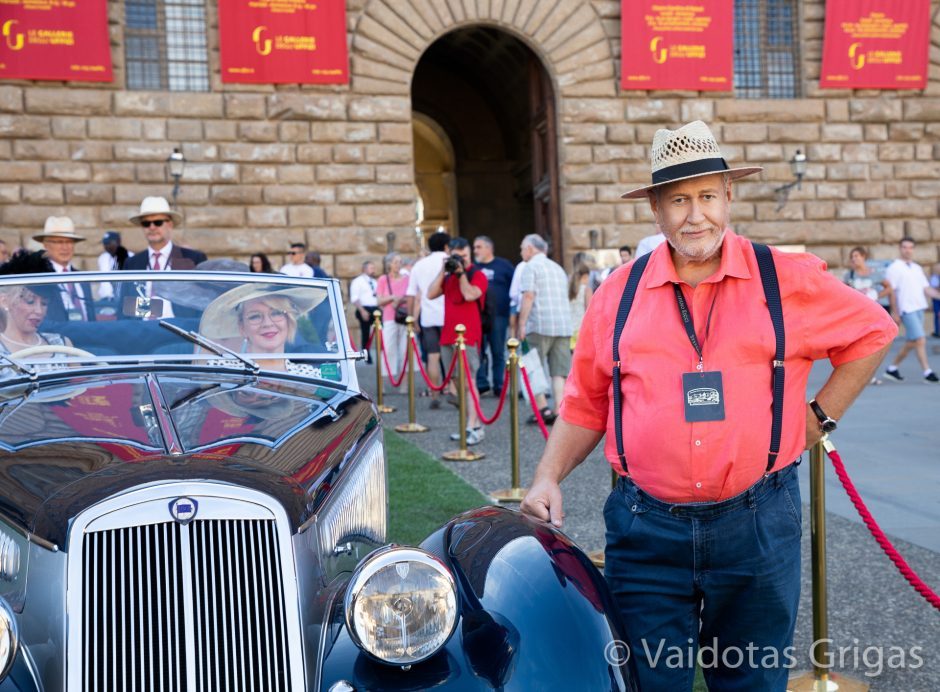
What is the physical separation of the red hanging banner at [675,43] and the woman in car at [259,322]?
572 inches

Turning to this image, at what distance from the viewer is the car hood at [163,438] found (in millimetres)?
2379

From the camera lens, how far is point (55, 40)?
1514 cm

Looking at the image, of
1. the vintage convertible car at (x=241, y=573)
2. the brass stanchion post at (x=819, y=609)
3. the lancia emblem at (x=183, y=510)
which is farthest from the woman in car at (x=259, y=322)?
the brass stanchion post at (x=819, y=609)

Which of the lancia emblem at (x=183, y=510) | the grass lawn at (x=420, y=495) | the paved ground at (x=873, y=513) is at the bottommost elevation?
the paved ground at (x=873, y=513)

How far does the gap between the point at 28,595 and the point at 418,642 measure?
2.94ft

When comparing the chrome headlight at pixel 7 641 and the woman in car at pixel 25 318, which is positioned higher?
the woman in car at pixel 25 318

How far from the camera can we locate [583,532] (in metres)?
5.83

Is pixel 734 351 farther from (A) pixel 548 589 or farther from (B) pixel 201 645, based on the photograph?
(B) pixel 201 645

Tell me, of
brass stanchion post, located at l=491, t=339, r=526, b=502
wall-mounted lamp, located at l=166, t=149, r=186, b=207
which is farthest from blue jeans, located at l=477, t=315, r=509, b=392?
wall-mounted lamp, located at l=166, t=149, r=186, b=207

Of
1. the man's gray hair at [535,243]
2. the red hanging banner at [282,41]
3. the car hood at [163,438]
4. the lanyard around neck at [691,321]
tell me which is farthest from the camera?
the red hanging banner at [282,41]

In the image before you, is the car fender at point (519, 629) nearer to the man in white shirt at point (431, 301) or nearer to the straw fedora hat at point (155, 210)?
the straw fedora hat at point (155, 210)

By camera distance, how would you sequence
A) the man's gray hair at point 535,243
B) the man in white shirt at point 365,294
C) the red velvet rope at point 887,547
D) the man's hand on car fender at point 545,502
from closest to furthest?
the man's hand on car fender at point 545,502, the red velvet rope at point 887,547, the man's gray hair at point 535,243, the man in white shirt at point 365,294

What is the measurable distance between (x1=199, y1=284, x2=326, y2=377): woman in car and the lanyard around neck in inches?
63.5

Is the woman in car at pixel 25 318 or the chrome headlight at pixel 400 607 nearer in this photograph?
the chrome headlight at pixel 400 607
